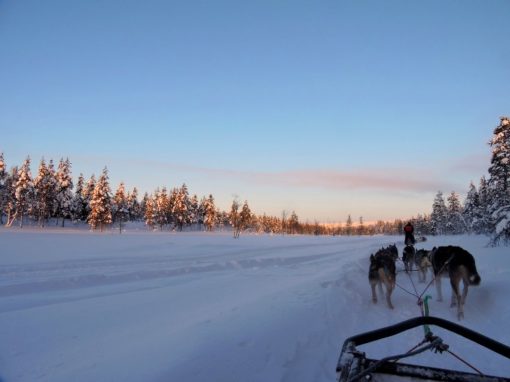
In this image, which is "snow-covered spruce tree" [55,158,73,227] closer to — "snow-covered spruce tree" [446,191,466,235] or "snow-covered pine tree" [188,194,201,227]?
"snow-covered pine tree" [188,194,201,227]

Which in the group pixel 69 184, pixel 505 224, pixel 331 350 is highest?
pixel 69 184

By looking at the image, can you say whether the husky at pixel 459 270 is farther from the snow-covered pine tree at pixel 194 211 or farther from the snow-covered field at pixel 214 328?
the snow-covered pine tree at pixel 194 211

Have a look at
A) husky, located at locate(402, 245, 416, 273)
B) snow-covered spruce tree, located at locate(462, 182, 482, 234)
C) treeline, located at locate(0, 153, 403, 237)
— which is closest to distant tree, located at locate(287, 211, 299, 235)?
treeline, located at locate(0, 153, 403, 237)

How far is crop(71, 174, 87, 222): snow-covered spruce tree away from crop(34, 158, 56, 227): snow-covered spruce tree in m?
4.96

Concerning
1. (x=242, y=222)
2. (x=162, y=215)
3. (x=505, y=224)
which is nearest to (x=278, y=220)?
(x=242, y=222)

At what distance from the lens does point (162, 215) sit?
9706 cm

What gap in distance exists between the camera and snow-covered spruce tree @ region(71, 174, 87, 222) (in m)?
78.2

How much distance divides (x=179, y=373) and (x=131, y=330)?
2.26 meters

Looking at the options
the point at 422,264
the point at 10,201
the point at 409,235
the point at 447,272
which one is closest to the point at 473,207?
the point at 409,235

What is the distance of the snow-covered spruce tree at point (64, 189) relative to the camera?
72.9 metres

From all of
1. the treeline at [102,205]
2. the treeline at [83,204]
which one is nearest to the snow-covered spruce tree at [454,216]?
the treeline at [102,205]

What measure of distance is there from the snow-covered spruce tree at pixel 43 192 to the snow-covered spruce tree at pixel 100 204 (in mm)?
8405

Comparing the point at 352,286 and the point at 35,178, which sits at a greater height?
the point at 35,178

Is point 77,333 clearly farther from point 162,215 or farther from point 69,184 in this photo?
point 162,215
